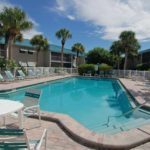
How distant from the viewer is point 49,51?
4859cm

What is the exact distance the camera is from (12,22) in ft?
85.1

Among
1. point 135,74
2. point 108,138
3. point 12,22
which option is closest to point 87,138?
point 108,138

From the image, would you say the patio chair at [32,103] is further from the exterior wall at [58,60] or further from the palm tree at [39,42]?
the exterior wall at [58,60]

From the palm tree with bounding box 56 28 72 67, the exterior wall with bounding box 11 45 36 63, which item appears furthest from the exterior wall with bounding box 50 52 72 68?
the exterior wall with bounding box 11 45 36 63

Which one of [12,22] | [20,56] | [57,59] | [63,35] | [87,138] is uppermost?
[63,35]

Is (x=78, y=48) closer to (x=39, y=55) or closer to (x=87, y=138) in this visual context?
(x=39, y=55)

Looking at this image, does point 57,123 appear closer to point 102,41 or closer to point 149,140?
point 149,140

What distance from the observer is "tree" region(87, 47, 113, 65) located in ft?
174

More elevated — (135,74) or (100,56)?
(100,56)

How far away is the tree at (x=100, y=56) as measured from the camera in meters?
52.9

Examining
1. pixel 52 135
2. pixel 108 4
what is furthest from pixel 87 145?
pixel 108 4

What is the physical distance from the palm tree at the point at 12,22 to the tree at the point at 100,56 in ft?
91.8

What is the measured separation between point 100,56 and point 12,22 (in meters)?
29.8

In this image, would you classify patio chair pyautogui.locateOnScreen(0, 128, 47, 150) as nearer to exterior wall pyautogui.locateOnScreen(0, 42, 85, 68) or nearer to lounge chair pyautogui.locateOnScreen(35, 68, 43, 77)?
lounge chair pyautogui.locateOnScreen(35, 68, 43, 77)
